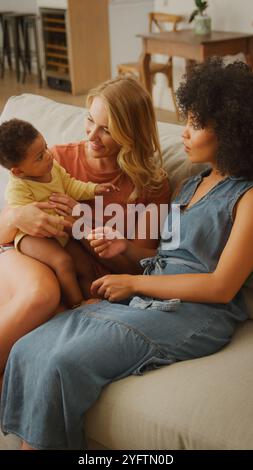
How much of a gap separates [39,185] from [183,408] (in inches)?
31.4

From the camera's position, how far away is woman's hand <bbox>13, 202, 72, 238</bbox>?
173 centimetres

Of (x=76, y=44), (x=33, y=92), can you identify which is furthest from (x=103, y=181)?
(x=33, y=92)

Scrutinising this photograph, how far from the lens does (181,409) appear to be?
1334 mm

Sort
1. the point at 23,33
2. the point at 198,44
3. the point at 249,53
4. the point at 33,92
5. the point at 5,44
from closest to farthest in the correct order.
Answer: the point at 198,44
the point at 249,53
the point at 33,92
the point at 23,33
the point at 5,44

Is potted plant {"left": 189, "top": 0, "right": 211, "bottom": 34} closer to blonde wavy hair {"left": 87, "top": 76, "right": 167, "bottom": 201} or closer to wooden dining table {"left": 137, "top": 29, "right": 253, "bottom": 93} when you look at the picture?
wooden dining table {"left": 137, "top": 29, "right": 253, "bottom": 93}

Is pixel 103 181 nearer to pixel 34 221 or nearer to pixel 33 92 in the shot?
pixel 34 221

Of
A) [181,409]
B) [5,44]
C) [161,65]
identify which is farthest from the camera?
[5,44]

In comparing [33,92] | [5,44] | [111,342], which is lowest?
[33,92]

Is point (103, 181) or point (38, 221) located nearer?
point (38, 221)

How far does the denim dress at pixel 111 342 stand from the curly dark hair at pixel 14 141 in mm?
461

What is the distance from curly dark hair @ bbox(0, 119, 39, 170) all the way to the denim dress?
0.46m

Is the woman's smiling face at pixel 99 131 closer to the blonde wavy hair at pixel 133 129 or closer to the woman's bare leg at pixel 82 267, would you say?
the blonde wavy hair at pixel 133 129

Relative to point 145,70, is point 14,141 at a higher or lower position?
higher
